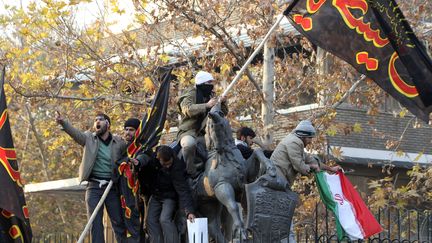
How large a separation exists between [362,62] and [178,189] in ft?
9.18

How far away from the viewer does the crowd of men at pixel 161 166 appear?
15.9 meters

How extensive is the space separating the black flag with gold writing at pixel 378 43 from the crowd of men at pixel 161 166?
3.66 feet

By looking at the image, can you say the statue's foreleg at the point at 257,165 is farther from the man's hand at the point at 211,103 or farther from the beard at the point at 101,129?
the beard at the point at 101,129

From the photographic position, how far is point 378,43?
1638cm

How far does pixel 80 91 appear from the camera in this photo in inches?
1035

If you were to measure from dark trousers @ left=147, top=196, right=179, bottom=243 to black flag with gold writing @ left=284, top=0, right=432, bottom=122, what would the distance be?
2.72 m

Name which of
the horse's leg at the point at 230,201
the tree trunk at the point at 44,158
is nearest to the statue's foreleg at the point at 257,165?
the horse's leg at the point at 230,201

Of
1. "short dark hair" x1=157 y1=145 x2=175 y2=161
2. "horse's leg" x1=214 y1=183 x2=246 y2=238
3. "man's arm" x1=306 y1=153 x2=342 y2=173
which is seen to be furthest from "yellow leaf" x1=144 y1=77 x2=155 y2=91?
"horse's leg" x1=214 y1=183 x2=246 y2=238

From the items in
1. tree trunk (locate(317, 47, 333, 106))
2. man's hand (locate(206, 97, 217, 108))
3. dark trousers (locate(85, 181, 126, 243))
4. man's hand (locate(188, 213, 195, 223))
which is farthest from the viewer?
tree trunk (locate(317, 47, 333, 106))

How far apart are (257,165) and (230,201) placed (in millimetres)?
615

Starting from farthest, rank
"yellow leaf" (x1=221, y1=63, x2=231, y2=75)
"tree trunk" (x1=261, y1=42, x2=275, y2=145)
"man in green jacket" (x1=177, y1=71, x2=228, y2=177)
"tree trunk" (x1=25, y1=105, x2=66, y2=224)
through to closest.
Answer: "tree trunk" (x1=25, y1=105, x2=66, y2=224)
"tree trunk" (x1=261, y1=42, x2=275, y2=145)
"yellow leaf" (x1=221, y1=63, x2=231, y2=75)
"man in green jacket" (x1=177, y1=71, x2=228, y2=177)

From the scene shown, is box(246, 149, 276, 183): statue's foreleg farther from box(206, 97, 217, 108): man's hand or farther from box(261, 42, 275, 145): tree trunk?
box(261, 42, 275, 145): tree trunk

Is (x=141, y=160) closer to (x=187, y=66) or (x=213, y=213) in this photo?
(x=213, y=213)

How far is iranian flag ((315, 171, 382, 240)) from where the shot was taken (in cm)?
1588
